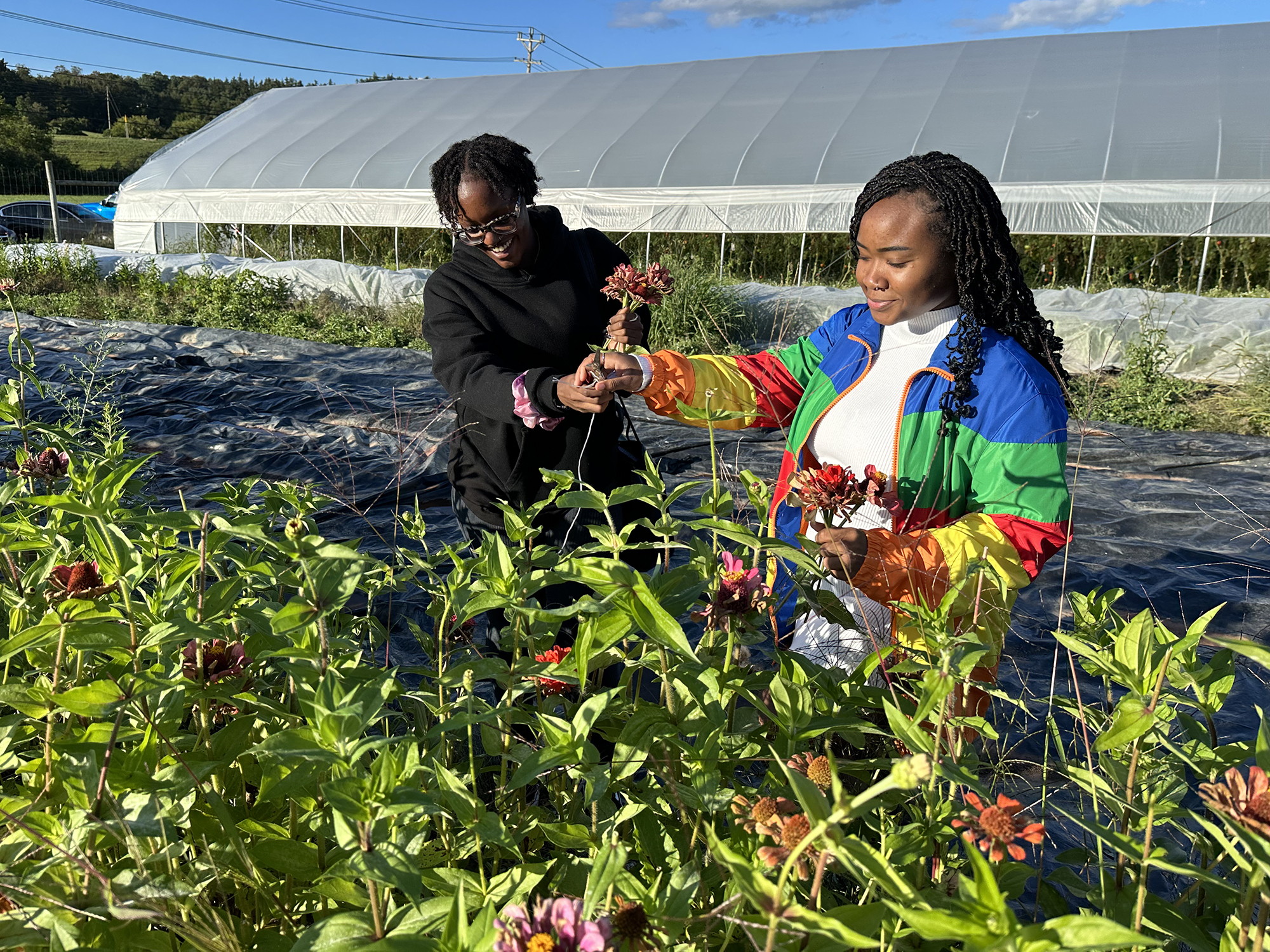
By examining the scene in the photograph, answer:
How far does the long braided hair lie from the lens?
1.46 m

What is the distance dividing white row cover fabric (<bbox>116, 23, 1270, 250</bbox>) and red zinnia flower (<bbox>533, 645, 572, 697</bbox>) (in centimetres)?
1017

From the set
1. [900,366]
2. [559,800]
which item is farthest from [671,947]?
[900,366]

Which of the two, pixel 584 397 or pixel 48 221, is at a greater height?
pixel 48 221

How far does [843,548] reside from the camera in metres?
1.15

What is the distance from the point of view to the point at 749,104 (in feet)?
41.0

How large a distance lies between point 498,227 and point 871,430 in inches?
40.1

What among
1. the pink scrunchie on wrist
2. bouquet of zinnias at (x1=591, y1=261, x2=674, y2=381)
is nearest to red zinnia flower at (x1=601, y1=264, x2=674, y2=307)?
bouquet of zinnias at (x1=591, y1=261, x2=674, y2=381)

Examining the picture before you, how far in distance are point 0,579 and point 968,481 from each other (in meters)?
1.62

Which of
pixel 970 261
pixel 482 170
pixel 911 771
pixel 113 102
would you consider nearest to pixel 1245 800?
pixel 911 771

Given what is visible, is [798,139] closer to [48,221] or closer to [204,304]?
[204,304]

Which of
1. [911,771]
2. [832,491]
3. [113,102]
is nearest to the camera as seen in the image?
[911,771]

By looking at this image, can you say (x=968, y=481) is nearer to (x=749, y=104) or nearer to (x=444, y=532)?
(x=444, y=532)

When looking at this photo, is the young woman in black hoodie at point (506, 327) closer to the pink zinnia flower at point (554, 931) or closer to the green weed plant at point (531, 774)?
the green weed plant at point (531, 774)

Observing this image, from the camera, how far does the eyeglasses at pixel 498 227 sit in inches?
79.8
